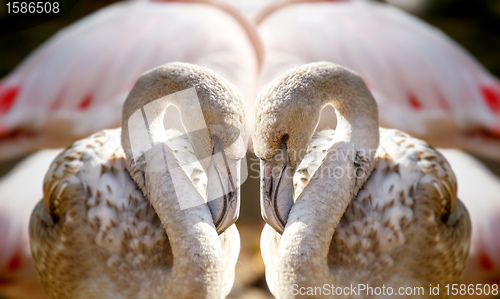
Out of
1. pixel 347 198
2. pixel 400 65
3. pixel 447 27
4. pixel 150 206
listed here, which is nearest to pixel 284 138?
pixel 347 198

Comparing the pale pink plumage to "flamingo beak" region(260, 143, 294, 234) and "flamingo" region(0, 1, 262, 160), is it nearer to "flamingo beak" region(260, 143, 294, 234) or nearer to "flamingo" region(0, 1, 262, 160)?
"flamingo" region(0, 1, 262, 160)

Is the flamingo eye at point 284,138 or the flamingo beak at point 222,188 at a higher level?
the flamingo eye at point 284,138

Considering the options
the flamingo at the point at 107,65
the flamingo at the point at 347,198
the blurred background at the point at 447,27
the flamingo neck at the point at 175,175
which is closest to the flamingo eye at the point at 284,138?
the flamingo at the point at 347,198

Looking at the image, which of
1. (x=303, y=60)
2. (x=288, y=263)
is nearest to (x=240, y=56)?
(x=303, y=60)

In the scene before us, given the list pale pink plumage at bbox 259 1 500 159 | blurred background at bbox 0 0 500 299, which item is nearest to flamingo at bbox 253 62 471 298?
pale pink plumage at bbox 259 1 500 159

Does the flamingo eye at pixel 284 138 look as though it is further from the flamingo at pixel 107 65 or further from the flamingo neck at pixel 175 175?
the flamingo at pixel 107 65

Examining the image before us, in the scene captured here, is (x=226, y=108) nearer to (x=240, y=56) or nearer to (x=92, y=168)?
(x=92, y=168)
